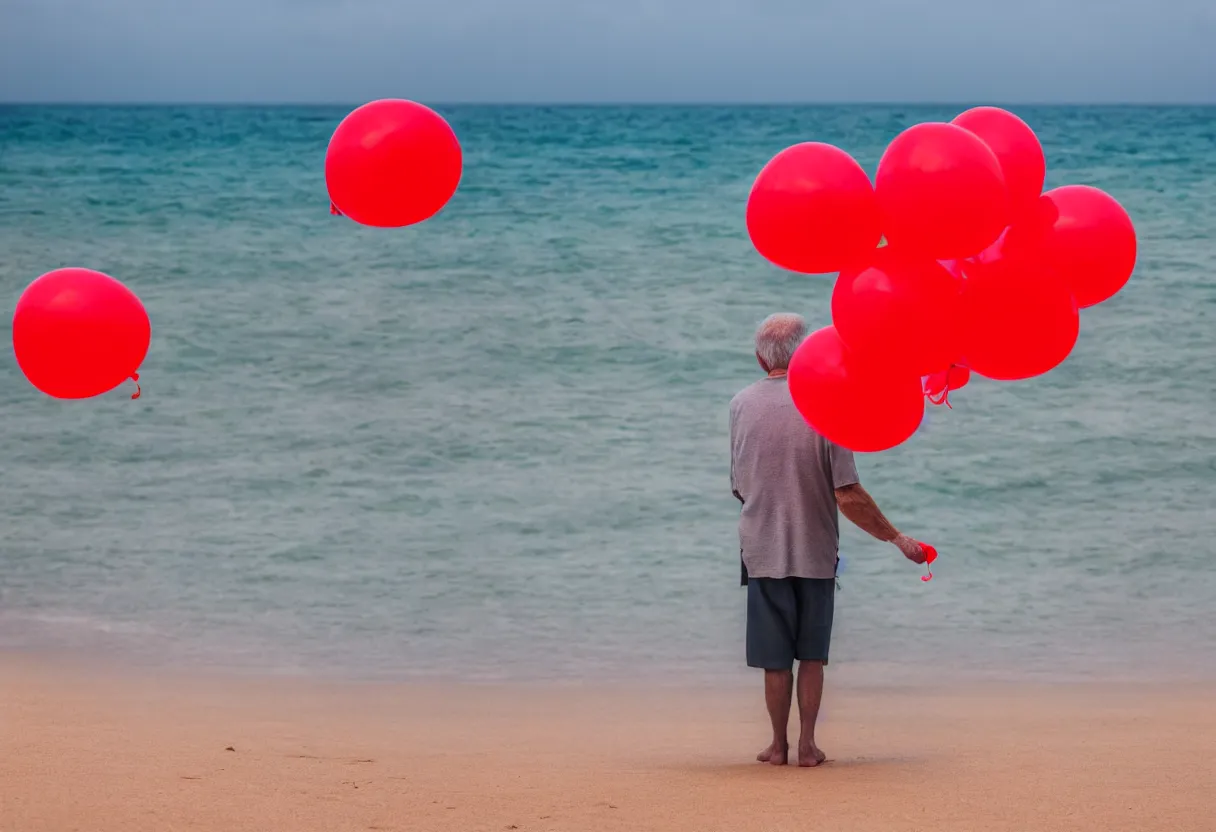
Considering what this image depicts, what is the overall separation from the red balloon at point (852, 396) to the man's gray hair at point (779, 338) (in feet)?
3.11

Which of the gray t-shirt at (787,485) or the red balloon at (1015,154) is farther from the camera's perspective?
the gray t-shirt at (787,485)

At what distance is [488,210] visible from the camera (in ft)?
71.3

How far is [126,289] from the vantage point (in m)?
4.41

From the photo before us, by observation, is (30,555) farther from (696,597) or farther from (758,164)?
(758,164)

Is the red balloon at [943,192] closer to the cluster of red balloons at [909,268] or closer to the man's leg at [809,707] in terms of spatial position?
the cluster of red balloons at [909,268]

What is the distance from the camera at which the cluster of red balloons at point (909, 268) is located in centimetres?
323

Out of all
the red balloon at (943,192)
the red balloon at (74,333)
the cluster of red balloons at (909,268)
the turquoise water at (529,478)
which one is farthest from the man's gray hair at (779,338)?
the turquoise water at (529,478)

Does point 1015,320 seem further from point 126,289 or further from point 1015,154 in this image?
point 126,289

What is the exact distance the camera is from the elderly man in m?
4.51

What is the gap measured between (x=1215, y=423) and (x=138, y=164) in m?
24.6

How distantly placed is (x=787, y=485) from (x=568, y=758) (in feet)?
3.90

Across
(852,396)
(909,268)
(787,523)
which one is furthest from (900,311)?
(787,523)

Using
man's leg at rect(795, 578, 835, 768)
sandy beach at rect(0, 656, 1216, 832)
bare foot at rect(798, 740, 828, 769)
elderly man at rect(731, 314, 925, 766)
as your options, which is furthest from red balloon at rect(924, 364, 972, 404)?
bare foot at rect(798, 740, 828, 769)

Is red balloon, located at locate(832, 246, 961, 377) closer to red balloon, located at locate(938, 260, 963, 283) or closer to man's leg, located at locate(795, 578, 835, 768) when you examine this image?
red balloon, located at locate(938, 260, 963, 283)
